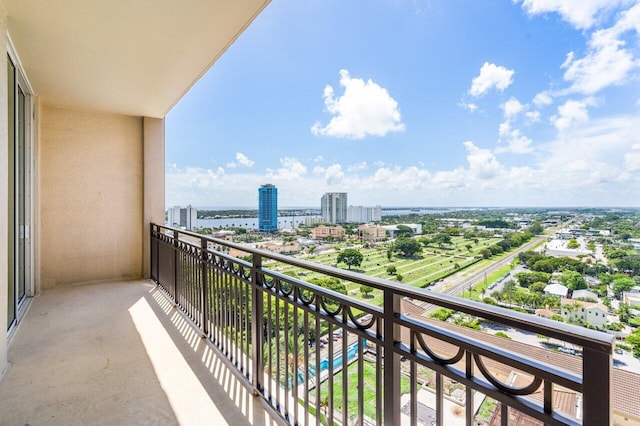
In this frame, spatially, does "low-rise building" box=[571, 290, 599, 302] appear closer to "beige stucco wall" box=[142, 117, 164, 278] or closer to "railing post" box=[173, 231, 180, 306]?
"railing post" box=[173, 231, 180, 306]

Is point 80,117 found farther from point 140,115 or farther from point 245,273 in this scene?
point 245,273

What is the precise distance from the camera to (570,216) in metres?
1.74

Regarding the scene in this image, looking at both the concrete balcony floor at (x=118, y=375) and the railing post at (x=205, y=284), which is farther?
the railing post at (x=205, y=284)

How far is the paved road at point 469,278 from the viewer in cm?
110

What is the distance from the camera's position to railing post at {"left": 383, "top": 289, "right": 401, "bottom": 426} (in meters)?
1.06

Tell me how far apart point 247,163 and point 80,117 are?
815 centimetres

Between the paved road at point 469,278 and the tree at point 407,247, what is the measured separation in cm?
55

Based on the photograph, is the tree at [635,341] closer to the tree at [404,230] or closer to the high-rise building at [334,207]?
the tree at [404,230]

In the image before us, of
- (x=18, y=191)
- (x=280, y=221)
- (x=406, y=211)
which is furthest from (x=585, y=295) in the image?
(x=18, y=191)

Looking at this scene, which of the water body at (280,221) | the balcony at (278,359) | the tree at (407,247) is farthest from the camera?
the water body at (280,221)

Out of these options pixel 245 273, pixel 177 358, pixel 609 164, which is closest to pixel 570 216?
pixel 609 164

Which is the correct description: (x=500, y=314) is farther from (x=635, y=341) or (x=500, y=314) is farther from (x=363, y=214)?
(x=363, y=214)

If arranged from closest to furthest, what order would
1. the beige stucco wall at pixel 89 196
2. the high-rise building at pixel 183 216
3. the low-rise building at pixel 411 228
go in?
the low-rise building at pixel 411 228, the high-rise building at pixel 183 216, the beige stucco wall at pixel 89 196

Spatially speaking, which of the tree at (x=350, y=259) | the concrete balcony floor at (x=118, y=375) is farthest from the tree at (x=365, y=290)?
the concrete balcony floor at (x=118, y=375)
